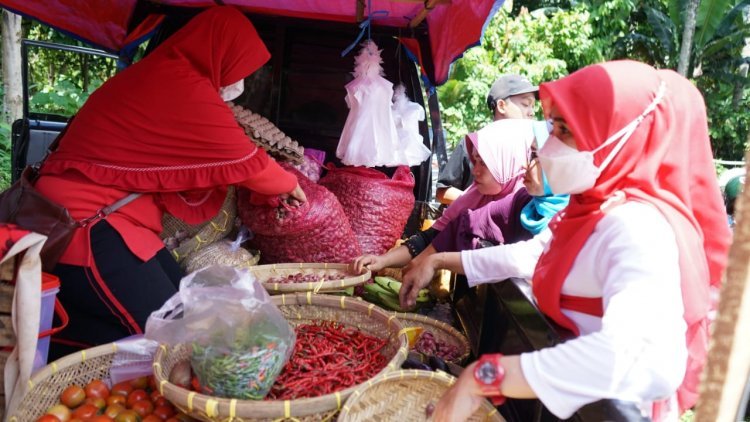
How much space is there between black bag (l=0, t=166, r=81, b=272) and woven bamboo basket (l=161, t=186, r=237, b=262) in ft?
2.06

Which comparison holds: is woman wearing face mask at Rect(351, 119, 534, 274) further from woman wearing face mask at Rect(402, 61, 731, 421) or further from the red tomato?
the red tomato

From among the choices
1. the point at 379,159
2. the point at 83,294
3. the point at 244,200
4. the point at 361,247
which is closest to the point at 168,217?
the point at 244,200

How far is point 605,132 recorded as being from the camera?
1.35 meters

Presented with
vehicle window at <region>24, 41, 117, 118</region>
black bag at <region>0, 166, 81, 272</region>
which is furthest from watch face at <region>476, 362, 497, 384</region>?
vehicle window at <region>24, 41, 117, 118</region>

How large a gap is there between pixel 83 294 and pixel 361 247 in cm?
148

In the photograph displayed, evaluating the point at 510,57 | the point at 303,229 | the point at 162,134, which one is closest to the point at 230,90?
the point at 162,134

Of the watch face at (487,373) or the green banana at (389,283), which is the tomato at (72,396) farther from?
the green banana at (389,283)

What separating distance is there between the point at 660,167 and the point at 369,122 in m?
2.19

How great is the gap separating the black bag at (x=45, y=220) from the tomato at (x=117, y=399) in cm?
51

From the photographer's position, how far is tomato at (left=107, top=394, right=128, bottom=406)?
73.7 inches

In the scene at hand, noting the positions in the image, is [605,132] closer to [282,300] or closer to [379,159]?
[282,300]

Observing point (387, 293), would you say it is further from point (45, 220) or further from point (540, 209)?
point (45, 220)

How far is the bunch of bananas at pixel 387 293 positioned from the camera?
279cm

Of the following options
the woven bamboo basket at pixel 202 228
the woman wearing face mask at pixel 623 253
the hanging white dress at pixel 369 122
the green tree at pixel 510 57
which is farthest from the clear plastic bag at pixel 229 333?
the green tree at pixel 510 57
